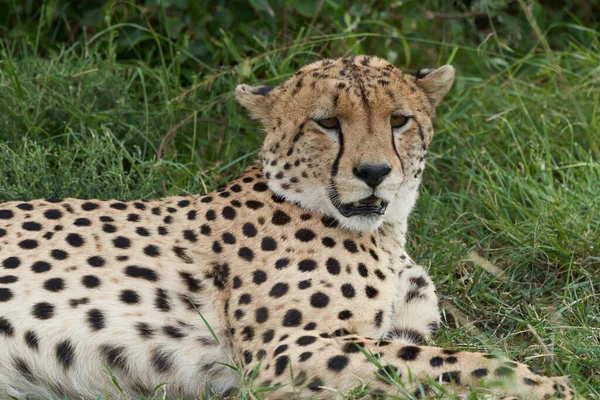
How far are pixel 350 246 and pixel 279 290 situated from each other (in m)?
0.30

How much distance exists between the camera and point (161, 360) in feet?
10.5

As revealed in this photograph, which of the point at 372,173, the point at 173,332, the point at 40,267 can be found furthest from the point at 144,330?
the point at 372,173

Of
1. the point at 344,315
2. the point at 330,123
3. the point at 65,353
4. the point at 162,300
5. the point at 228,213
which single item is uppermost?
the point at 330,123

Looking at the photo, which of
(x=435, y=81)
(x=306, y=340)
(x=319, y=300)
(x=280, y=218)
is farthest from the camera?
(x=435, y=81)

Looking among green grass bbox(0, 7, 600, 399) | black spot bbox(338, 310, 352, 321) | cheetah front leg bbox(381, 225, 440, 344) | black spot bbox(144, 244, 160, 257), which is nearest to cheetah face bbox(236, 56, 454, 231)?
cheetah front leg bbox(381, 225, 440, 344)

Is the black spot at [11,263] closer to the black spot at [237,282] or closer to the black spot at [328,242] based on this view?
the black spot at [237,282]

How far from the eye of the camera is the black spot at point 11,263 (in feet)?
10.9

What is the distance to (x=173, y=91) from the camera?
495 centimetres

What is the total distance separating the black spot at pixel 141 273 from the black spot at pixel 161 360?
26 cm

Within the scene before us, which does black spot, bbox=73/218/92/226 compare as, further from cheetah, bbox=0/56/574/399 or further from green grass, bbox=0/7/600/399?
green grass, bbox=0/7/600/399

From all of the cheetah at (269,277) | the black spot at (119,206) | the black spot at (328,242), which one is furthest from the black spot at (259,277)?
the black spot at (119,206)

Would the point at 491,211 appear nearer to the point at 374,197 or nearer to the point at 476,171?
the point at 476,171

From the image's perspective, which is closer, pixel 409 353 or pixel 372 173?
pixel 409 353

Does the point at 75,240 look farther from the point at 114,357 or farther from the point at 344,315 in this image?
the point at 344,315
